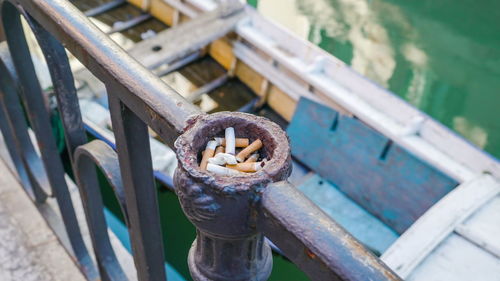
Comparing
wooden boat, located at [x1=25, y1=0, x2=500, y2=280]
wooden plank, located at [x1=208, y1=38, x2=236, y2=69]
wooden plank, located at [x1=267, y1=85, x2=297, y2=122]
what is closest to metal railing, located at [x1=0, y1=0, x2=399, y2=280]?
wooden boat, located at [x1=25, y1=0, x2=500, y2=280]

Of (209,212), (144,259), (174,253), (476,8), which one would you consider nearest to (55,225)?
(144,259)

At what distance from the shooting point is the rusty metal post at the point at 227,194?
558 mm

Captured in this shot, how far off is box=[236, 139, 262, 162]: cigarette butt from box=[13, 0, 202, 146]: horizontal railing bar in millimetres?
94

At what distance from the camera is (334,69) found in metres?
4.13

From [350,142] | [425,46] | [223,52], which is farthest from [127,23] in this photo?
[425,46]

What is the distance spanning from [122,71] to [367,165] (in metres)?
3.38

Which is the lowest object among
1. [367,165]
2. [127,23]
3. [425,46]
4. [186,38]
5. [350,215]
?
[425,46]

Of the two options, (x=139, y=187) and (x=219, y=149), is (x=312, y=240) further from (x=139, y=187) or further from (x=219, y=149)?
(x=139, y=187)

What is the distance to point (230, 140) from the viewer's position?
0.61 metres

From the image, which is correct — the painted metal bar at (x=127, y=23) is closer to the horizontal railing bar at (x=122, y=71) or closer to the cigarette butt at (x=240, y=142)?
the horizontal railing bar at (x=122, y=71)

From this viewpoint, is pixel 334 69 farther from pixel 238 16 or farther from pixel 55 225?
pixel 55 225

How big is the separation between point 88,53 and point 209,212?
1.21 ft

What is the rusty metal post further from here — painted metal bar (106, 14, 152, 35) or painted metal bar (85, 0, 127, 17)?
painted metal bar (85, 0, 127, 17)

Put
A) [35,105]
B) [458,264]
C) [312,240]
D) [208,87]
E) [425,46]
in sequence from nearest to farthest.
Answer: [312,240], [35,105], [458,264], [208,87], [425,46]
